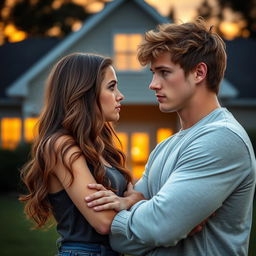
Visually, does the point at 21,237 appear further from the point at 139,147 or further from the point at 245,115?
the point at 245,115

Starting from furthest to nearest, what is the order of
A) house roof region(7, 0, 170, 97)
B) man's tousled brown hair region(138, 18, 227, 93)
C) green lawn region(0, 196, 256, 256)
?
house roof region(7, 0, 170, 97) < green lawn region(0, 196, 256, 256) < man's tousled brown hair region(138, 18, 227, 93)

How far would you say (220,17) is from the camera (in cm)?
4372

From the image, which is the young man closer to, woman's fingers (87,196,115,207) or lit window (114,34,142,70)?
woman's fingers (87,196,115,207)

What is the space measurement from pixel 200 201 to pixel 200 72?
766 millimetres

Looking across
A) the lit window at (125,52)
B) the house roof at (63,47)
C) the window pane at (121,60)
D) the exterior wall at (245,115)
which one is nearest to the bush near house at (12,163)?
the house roof at (63,47)

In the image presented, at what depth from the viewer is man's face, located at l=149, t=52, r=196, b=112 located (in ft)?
10.5

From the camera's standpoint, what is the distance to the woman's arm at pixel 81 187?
10.7 ft

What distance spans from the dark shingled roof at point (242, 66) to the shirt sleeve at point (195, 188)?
18726mm

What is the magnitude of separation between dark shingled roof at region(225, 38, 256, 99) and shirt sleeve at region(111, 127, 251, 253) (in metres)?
18.7

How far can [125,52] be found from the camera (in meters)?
19.6

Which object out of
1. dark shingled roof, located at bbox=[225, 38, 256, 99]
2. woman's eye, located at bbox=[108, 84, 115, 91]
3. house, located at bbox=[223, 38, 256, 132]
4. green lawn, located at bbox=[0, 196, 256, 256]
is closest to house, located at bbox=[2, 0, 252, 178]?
house, located at bbox=[223, 38, 256, 132]

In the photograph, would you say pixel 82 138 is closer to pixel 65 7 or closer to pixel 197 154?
pixel 197 154

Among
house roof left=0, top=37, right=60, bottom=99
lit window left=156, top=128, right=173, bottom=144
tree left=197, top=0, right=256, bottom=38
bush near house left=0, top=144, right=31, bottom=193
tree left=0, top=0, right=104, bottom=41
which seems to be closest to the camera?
bush near house left=0, top=144, right=31, bottom=193

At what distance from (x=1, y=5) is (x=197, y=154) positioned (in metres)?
38.5
